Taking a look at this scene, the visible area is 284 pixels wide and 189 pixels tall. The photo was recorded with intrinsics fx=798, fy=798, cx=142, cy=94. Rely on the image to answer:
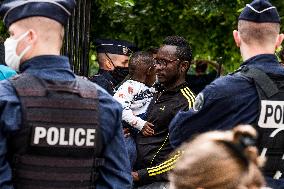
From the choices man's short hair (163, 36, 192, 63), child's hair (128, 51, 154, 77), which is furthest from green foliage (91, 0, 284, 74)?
man's short hair (163, 36, 192, 63)

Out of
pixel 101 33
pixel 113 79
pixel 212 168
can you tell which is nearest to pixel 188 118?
pixel 212 168

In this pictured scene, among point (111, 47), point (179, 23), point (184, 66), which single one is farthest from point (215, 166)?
point (179, 23)

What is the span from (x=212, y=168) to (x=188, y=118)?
165cm

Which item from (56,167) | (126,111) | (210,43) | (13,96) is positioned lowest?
(210,43)

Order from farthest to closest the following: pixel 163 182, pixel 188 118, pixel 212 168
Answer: pixel 163 182
pixel 188 118
pixel 212 168

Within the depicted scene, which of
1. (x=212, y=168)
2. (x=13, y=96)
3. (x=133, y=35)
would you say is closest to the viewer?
(x=212, y=168)

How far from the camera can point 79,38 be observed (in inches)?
295

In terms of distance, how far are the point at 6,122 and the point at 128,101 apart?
3050mm

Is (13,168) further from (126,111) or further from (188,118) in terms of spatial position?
(126,111)

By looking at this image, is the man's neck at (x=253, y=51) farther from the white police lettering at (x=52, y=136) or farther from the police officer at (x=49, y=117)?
the white police lettering at (x=52, y=136)

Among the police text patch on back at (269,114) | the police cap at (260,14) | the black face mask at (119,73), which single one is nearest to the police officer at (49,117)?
the police text patch on back at (269,114)

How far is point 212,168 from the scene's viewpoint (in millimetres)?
2734

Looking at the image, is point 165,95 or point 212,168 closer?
point 212,168

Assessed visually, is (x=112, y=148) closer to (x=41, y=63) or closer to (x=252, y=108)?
(x=41, y=63)
